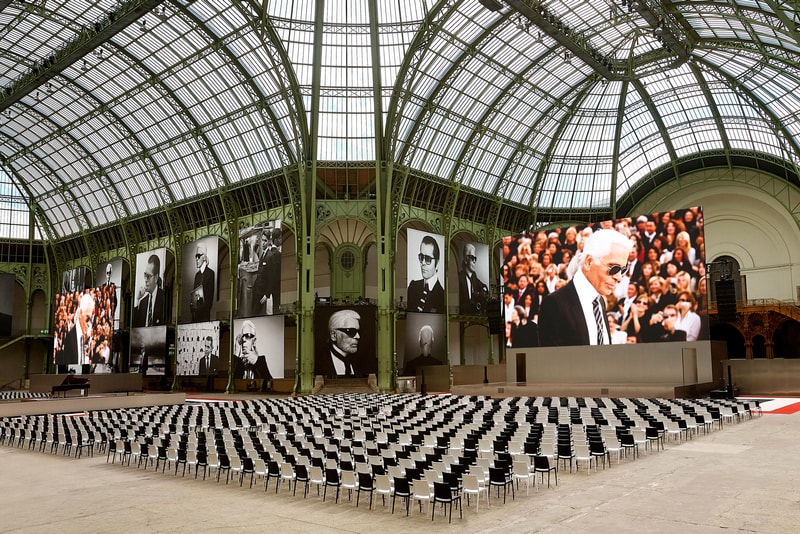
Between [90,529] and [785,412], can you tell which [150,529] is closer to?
[90,529]

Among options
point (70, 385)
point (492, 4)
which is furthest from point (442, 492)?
point (70, 385)

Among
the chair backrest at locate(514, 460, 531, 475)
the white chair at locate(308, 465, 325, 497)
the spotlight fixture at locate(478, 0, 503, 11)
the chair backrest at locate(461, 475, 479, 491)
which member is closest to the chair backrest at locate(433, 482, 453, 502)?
the chair backrest at locate(461, 475, 479, 491)

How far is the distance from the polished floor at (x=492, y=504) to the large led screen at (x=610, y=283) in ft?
68.9

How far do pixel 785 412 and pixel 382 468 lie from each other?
2422 cm

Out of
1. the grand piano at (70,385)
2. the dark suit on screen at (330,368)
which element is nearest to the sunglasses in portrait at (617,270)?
the dark suit on screen at (330,368)

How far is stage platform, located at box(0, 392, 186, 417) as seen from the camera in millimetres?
36156

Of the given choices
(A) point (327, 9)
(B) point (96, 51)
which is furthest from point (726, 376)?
(B) point (96, 51)

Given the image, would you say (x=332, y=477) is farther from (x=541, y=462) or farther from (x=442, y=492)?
(x=541, y=462)

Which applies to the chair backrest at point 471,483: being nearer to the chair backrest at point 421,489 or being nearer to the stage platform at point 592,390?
the chair backrest at point 421,489

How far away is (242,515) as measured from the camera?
525 inches

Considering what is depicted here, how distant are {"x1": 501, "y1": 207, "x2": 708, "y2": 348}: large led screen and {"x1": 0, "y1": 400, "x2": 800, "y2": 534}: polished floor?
21.0 meters

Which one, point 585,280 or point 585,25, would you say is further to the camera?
point 585,25

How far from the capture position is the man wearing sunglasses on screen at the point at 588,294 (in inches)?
1670

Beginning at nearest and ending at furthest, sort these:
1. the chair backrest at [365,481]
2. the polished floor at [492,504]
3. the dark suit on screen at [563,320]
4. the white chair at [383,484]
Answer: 1. the polished floor at [492,504]
2. the white chair at [383,484]
3. the chair backrest at [365,481]
4. the dark suit on screen at [563,320]
